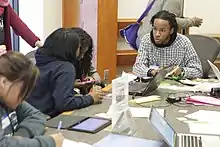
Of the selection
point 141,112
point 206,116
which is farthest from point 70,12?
point 206,116

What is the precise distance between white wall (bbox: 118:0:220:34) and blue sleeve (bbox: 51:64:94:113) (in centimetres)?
305

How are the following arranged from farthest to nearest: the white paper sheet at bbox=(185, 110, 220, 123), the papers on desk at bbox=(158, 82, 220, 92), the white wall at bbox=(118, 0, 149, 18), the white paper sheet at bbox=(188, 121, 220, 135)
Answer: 1. the white wall at bbox=(118, 0, 149, 18)
2. the papers on desk at bbox=(158, 82, 220, 92)
3. the white paper sheet at bbox=(185, 110, 220, 123)
4. the white paper sheet at bbox=(188, 121, 220, 135)

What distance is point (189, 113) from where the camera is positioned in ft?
6.86

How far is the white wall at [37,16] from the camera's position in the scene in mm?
4277

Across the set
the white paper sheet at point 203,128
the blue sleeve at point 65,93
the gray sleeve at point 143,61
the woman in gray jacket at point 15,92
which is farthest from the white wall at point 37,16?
the woman in gray jacket at point 15,92

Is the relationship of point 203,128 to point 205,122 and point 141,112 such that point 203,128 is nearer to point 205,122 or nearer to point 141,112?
point 205,122

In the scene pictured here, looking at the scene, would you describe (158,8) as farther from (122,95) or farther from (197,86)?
(122,95)

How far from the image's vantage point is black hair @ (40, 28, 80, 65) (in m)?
2.29

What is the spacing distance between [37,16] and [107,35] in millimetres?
752

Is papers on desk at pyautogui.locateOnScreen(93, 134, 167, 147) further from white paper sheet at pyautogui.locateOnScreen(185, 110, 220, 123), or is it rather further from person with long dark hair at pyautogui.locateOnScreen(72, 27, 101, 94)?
person with long dark hair at pyautogui.locateOnScreen(72, 27, 101, 94)

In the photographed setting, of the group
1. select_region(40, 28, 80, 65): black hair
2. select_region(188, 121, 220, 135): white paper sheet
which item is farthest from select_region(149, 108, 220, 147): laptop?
select_region(40, 28, 80, 65): black hair

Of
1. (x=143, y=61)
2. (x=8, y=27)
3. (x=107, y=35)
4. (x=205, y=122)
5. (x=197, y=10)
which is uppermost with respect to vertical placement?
(x=197, y=10)

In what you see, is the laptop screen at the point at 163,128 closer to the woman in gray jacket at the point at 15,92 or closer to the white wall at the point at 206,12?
the woman in gray jacket at the point at 15,92

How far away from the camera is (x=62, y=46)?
230cm
